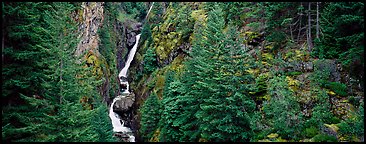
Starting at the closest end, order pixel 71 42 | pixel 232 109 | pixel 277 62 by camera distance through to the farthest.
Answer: pixel 71 42, pixel 232 109, pixel 277 62

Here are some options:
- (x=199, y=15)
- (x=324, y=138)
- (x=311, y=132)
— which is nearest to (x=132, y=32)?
(x=199, y=15)

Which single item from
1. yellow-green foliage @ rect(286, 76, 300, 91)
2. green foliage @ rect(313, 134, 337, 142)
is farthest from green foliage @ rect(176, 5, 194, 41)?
green foliage @ rect(313, 134, 337, 142)

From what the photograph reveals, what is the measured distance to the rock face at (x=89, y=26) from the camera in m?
37.0

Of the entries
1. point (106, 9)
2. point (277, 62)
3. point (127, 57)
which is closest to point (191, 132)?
point (277, 62)

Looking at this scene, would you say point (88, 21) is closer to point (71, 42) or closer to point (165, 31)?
point (165, 31)

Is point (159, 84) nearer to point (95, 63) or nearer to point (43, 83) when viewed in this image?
point (95, 63)

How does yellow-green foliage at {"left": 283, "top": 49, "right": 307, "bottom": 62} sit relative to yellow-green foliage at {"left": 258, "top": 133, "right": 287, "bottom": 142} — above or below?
above

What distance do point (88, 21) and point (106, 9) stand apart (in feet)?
71.9

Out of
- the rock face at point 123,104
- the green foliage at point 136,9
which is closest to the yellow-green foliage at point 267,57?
the rock face at point 123,104

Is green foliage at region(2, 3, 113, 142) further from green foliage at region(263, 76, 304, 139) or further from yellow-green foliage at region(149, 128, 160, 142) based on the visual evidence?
yellow-green foliage at region(149, 128, 160, 142)

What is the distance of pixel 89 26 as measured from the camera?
4066cm

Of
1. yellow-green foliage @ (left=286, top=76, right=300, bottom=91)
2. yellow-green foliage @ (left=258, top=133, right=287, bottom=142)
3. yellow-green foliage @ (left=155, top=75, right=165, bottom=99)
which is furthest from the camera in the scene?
yellow-green foliage @ (left=155, top=75, right=165, bottom=99)

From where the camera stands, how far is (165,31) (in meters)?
51.9

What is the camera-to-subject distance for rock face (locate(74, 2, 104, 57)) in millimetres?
37000
